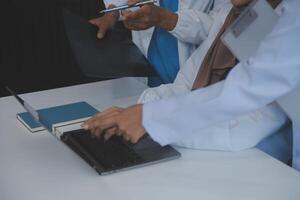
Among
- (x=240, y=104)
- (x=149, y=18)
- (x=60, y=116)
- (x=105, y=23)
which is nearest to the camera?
(x=240, y=104)

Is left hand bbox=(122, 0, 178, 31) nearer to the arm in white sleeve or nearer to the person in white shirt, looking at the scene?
the arm in white sleeve

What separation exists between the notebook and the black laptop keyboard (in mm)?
88

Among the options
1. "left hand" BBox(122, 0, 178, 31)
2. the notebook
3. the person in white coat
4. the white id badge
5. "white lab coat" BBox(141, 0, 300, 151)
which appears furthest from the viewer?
the person in white coat

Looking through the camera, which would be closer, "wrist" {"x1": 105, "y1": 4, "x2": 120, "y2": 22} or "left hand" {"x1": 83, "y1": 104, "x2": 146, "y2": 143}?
"left hand" {"x1": 83, "y1": 104, "x2": 146, "y2": 143}

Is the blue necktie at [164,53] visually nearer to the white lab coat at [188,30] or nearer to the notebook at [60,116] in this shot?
the white lab coat at [188,30]

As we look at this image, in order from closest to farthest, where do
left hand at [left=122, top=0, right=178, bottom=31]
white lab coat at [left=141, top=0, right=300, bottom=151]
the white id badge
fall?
white lab coat at [left=141, top=0, right=300, bottom=151]
the white id badge
left hand at [left=122, top=0, right=178, bottom=31]

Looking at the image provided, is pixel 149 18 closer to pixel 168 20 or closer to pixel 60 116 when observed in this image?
pixel 168 20

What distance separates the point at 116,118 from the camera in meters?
1.15

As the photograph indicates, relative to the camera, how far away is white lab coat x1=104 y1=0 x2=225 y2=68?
1576 millimetres

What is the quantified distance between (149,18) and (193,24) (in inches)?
6.1

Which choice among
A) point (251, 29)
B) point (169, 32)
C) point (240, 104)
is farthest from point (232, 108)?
point (169, 32)

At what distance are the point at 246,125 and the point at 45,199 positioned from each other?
50cm

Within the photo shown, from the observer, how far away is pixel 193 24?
157cm

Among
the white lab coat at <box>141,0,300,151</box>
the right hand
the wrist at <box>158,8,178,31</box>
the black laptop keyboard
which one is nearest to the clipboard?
the right hand
